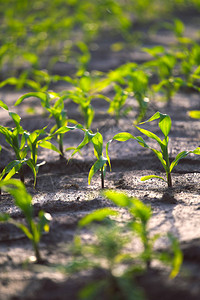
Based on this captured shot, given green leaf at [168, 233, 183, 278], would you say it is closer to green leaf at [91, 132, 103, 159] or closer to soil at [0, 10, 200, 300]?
soil at [0, 10, 200, 300]

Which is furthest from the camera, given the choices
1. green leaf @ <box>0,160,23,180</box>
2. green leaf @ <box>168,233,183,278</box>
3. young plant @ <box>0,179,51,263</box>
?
green leaf @ <box>0,160,23,180</box>

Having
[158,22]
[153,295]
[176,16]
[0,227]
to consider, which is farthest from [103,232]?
[176,16]

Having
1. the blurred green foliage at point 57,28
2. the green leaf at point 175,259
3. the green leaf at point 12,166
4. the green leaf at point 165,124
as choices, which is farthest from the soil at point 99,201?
the blurred green foliage at point 57,28

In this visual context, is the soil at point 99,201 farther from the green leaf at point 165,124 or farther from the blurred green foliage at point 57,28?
the blurred green foliage at point 57,28

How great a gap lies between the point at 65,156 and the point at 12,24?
246cm

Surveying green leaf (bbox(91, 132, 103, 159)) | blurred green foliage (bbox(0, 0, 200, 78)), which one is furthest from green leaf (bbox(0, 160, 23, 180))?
blurred green foliage (bbox(0, 0, 200, 78))

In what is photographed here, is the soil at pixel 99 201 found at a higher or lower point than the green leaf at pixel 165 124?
lower

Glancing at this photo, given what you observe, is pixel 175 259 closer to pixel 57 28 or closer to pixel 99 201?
pixel 99 201

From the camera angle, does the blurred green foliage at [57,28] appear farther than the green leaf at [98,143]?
Yes

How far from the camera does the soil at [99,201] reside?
1185 mm

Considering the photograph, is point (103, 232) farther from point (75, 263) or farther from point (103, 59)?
point (103, 59)

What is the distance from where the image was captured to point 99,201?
176 centimetres

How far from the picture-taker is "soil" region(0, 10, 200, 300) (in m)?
1.18

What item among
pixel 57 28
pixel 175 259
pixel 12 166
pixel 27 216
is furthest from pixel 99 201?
pixel 57 28
